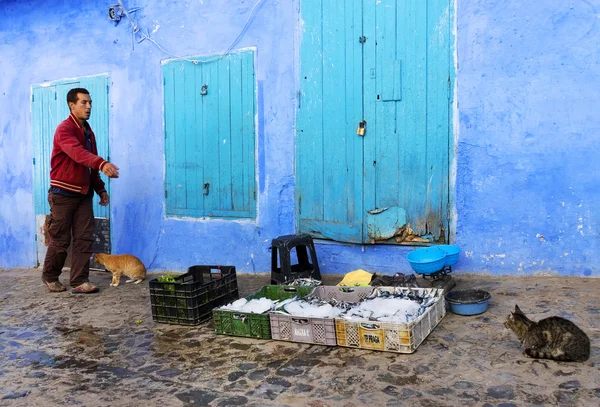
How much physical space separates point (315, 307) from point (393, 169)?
7.20ft

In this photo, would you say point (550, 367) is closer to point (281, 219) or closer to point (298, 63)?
point (281, 219)

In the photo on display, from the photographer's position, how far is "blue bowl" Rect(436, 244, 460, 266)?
5383mm

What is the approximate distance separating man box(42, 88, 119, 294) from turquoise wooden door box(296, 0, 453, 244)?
250cm

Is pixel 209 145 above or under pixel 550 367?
above

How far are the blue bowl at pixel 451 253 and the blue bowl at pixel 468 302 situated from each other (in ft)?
1.74

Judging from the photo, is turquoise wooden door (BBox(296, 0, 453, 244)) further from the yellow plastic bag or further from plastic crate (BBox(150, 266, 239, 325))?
plastic crate (BBox(150, 266, 239, 325))

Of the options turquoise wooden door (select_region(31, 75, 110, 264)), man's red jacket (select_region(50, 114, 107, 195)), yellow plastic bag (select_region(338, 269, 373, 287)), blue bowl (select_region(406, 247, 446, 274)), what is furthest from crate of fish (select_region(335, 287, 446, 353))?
turquoise wooden door (select_region(31, 75, 110, 264))

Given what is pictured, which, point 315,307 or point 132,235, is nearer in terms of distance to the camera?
point 315,307

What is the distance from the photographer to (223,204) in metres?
7.16

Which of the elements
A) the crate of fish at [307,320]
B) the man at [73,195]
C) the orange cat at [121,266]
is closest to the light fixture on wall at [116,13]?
the man at [73,195]

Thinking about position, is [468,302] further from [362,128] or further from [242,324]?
[362,128]

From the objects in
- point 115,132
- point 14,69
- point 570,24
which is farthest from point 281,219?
point 14,69

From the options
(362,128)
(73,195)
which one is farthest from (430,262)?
(73,195)

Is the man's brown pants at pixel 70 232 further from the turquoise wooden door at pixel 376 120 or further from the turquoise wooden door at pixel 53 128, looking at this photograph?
the turquoise wooden door at pixel 376 120
